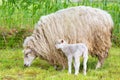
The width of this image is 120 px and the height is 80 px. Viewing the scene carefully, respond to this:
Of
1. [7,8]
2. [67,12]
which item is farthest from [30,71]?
[7,8]

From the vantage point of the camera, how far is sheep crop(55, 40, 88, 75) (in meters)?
7.48

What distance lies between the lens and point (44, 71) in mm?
8078

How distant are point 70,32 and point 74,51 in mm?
614

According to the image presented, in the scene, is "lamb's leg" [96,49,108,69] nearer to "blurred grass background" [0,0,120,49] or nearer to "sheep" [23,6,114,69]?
"sheep" [23,6,114,69]

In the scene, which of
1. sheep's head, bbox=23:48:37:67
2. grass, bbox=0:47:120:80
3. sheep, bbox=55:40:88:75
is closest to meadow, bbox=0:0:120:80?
grass, bbox=0:47:120:80

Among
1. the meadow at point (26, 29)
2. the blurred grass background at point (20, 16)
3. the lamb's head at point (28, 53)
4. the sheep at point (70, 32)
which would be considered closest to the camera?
the sheep at point (70, 32)

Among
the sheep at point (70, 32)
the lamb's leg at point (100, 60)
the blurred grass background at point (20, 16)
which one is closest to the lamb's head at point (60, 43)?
the sheep at point (70, 32)

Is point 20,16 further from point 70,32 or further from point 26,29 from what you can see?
point 70,32

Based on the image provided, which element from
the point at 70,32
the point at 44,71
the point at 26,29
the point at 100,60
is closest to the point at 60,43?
the point at 70,32

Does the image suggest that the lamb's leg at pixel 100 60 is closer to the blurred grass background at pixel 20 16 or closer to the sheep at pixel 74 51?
the sheep at pixel 74 51

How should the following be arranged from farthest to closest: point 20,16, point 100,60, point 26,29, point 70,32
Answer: point 20,16 → point 26,29 → point 100,60 → point 70,32

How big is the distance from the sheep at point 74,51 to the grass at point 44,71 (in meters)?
0.22

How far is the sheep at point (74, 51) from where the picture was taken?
7.48 meters

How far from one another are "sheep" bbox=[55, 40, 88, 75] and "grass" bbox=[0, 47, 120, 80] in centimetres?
22
